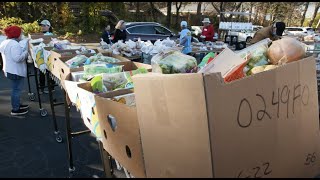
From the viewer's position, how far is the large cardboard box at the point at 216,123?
1205mm

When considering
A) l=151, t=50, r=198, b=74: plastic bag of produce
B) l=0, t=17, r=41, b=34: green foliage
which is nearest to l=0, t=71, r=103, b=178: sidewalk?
l=151, t=50, r=198, b=74: plastic bag of produce

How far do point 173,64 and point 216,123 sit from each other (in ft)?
1.54

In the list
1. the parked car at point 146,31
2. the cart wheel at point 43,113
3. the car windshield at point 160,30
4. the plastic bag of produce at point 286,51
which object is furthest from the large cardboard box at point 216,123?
the car windshield at point 160,30

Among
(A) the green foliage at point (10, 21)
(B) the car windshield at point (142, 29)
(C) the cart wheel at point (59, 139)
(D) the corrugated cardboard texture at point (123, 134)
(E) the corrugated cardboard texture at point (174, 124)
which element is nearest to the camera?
(E) the corrugated cardboard texture at point (174, 124)

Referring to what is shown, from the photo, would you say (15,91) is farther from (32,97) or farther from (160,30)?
(160,30)

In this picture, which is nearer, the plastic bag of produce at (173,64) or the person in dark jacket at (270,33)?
the plastic bag of produce at (173,64)

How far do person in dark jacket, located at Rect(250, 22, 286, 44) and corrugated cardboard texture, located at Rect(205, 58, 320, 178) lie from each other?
2943 mm

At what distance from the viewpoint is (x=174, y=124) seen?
49.4 inches

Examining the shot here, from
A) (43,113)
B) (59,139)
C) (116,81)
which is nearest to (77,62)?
(116,81)

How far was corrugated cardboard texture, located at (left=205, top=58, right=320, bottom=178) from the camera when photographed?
1.23 m

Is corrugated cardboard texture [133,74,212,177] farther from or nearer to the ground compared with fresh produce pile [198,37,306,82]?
nearer to the ground

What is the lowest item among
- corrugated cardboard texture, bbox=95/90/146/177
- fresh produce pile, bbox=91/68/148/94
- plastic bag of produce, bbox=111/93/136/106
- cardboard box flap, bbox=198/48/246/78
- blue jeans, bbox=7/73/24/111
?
blue jeans, bbox=7/73/24/111

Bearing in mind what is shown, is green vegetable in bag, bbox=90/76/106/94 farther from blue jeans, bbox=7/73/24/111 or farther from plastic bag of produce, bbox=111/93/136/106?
blue jeans, bbox=7/73/24/111

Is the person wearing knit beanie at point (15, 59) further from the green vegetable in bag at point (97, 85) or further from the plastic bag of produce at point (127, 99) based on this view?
the plastic bag of produce at point (127, 99)
